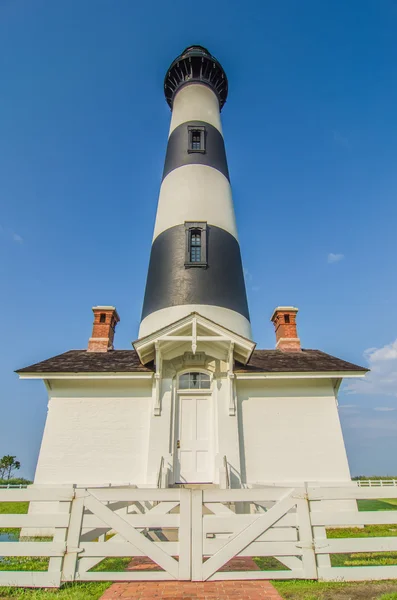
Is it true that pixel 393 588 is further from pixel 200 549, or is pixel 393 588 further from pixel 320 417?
pixel 320 417

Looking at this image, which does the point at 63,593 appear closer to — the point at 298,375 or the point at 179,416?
the point at 179,416

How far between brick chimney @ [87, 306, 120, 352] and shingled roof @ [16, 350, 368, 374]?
0.33m

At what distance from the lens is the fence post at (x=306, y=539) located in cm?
402

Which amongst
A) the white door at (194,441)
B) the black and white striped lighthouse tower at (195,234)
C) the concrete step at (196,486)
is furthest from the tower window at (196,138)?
the concrete step at (196,486)

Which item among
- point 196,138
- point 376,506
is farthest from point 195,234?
point 376,506

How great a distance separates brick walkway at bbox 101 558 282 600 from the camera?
3.66 metres

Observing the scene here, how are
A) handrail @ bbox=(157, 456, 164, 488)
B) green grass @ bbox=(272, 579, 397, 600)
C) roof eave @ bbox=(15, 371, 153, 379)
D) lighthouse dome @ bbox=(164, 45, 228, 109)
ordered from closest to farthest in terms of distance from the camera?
green grass @ bbox=(272, 579, 397, 600) < handrail @ bbox=(157, 456, 164, 488) < roof eave @ bbox=(15, 371, 153, 379) < lighthouse dome @ bbox=(164, 45, 228, 109)

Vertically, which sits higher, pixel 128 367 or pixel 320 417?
pixel 128 367

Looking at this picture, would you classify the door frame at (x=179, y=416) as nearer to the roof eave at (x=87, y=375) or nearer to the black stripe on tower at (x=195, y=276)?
the roof eave at (x=87, y=375)

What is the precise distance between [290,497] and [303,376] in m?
5.96

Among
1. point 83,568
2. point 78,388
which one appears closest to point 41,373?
point 78,388

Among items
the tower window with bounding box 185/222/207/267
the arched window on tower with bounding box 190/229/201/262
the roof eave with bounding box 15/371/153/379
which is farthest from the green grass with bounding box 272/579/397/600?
the arched window on tower with bounding box 190/229/201/262

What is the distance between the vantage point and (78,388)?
10.0 metres

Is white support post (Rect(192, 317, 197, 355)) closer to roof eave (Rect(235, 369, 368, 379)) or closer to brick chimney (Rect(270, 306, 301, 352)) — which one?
roof eave (Rect(235, 369, 368, 379))
